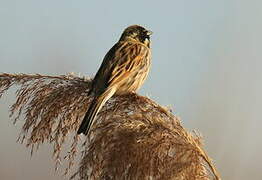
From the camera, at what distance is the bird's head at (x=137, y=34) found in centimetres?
462

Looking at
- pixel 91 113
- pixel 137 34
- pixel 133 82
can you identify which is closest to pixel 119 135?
pixel 91 113

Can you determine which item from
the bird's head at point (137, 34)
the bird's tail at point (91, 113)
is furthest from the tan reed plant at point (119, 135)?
the bird's head at point (137, 34)

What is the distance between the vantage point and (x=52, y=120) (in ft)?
9.30

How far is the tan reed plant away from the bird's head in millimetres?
1677

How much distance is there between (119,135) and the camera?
8.92 feet

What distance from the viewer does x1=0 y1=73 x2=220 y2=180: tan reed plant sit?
102 inches

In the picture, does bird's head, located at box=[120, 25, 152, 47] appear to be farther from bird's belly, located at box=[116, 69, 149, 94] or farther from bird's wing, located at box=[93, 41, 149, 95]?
bird's belly, located at box=[116, 69, 149, 94]

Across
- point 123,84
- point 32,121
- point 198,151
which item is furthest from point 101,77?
point 198,151

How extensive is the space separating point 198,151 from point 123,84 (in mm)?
1181

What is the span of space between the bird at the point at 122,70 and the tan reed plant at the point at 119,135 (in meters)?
0.05

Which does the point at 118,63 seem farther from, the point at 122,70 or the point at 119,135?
the point at 119,135

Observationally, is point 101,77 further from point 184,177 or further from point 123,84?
point 184,177

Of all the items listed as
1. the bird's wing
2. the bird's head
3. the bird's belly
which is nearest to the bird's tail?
the bird's wing

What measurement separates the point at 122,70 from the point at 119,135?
1220mm
